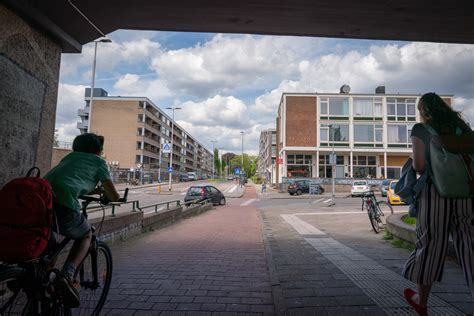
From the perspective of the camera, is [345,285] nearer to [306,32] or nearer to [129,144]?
[306,32]

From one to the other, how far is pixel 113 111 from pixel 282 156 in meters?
42.4

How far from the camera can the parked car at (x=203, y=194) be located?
21578mm

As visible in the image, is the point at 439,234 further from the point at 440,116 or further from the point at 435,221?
the point at 440,116

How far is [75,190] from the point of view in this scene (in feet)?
8.66

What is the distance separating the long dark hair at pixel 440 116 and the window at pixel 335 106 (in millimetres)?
40460

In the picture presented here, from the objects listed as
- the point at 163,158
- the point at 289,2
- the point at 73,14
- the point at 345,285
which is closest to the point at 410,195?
the point at 345,285

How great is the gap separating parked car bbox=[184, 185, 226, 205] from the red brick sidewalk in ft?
44.3

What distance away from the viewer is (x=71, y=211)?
2648 mm

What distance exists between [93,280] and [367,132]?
4324 cm

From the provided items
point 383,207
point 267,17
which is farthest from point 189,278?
point 383,207

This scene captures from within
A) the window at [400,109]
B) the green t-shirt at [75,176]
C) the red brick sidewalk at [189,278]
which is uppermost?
the window at [400,109]

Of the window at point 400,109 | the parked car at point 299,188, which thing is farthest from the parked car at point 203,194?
the window at point 400,109

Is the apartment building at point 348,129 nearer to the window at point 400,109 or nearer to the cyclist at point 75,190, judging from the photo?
the window at point 400,109

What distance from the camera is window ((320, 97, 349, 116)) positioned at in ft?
138
